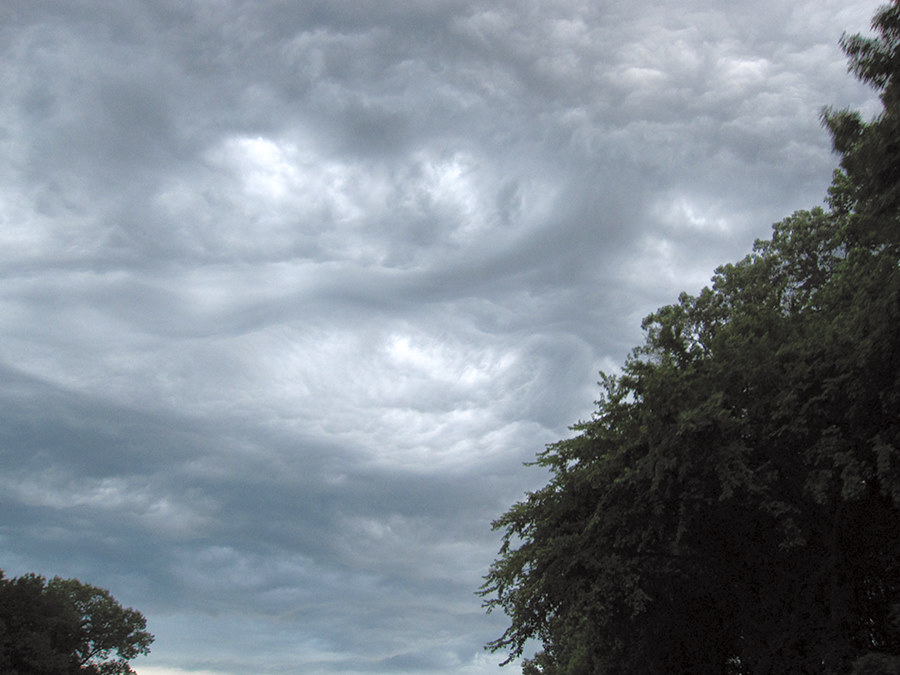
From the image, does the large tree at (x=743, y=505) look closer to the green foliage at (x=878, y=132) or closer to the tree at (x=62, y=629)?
the green foliage at (x=878, y=132)

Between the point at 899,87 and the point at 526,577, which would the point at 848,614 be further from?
the point at 899,87

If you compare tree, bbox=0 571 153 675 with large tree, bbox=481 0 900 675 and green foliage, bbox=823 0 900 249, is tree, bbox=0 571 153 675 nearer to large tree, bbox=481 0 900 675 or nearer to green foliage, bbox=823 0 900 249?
large tree, bbox=481 0 900 675

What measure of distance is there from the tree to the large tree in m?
42.3

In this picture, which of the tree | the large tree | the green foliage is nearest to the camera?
the green foliage

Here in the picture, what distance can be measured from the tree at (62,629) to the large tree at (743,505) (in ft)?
139

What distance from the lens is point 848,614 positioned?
23.3 m

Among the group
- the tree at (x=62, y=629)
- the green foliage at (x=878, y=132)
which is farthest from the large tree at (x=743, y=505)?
the tree at (x=62, y=629)

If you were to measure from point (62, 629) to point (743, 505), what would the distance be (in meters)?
Answer: 57.9

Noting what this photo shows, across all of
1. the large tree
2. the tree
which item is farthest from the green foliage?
the tree

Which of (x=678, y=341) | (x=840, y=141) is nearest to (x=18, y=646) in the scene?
(x=678, y=341)

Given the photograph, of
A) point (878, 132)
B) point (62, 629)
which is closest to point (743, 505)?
point (878, 132)

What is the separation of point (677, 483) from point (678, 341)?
644 cm

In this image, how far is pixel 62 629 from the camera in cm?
6222

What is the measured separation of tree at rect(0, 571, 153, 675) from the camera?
54906 millimetres
